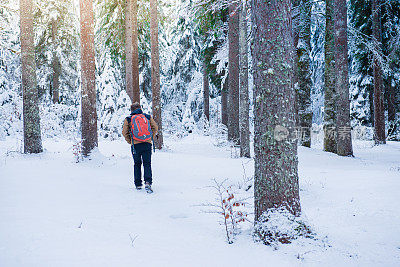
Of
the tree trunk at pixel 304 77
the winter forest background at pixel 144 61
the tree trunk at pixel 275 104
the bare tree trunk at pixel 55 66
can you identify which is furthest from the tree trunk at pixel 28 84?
the tree trunk at pixel 304 77

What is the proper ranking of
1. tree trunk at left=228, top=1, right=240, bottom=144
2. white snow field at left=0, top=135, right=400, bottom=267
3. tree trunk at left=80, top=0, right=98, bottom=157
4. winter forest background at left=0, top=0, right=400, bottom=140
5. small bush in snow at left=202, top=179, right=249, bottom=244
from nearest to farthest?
white snow field at left=0, top=135, right=400, bottom=267 → small bush in snow at left=202, top=179, right=249, bottom=244 → tree trunk at left=80, top=0, right=98, bottom=157 → tree trunk at left=228, top=1, right=240, bottom=144 → winter forest background at left=0, top=0, right=400, bottom=140

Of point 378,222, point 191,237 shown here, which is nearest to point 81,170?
point 191,237

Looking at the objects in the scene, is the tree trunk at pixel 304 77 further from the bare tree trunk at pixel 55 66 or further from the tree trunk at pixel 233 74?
the bare tree trunk at pixel 55 66

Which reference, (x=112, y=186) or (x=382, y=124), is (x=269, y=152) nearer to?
(x=112, y=186)

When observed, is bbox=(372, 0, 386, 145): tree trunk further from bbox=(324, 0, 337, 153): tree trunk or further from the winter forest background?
bbox=(324, 0, 337, 153): tree trunk

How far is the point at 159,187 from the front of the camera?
621 centimetres

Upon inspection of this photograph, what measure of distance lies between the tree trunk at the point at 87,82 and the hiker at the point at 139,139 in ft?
11.2

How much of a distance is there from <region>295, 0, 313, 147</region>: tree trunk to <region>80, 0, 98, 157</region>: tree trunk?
8233 mm

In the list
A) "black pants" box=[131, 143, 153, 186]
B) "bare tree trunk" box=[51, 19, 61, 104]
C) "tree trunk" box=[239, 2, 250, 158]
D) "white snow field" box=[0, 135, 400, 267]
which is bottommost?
"white snow field" box=[0, 135, 400, 267]

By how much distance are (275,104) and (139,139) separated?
3333mm

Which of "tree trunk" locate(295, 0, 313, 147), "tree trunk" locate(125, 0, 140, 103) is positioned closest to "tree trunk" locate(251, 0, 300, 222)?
"tree trunk" locate(295, 0, 313, 147)

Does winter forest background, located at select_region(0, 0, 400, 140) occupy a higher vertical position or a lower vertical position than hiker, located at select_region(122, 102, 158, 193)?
higher

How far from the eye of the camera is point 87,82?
28.9ft

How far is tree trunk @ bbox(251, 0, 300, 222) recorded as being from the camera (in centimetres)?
326
